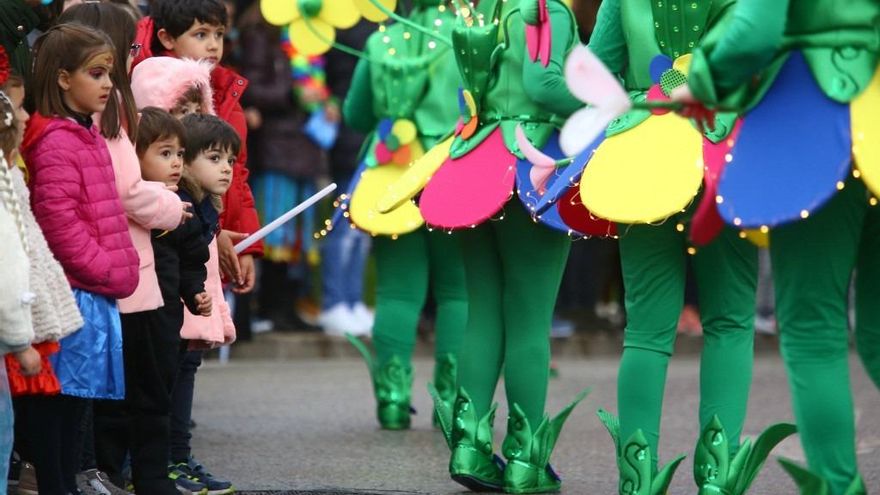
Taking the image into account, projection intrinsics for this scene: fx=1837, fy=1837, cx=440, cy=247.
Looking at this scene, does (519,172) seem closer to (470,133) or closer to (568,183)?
(470,133)

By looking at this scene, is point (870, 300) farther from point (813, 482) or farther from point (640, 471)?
point (640, 471)

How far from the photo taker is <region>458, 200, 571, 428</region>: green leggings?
241 inches

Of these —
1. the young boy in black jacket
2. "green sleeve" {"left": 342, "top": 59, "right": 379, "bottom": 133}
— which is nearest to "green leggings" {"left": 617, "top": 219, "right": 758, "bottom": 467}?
the young boy in black jacket

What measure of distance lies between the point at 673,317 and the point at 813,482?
1.06m

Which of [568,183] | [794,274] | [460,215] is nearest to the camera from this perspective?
[794,274]

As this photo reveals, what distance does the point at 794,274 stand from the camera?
4367 millimetres

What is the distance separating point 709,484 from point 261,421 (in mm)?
3609

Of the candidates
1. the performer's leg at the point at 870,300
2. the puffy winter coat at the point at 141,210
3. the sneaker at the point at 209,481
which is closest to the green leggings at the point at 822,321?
the performer's leg at the point at 870,300

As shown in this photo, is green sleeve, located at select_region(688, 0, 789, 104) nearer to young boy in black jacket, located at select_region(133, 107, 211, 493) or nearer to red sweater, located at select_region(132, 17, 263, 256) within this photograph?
young boy in black jacket, located at select_region(133, 107, 211, 493)

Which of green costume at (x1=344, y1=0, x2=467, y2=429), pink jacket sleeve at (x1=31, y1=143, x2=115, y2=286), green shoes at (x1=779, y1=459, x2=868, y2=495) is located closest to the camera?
green shoes at (x1=779, y1=459, x2=868, y2=495)

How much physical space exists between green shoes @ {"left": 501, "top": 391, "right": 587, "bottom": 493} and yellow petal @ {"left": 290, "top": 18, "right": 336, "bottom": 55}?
2321mm

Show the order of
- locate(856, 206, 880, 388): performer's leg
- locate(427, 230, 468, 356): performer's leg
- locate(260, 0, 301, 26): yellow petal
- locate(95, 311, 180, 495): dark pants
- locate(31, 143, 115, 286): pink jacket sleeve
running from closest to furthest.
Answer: locate(856, 206, 880, 388): performer's leg → locate(31, 143, 115, 286): pink jacket sleeve → locate(95, 311, 180, 495): dark pants → locate(260, 0, 301, 26): yellow petal → locate(427, 230, 468, 356): performer's leg

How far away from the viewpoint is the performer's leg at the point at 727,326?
208 inches

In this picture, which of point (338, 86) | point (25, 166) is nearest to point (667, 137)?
point (25, 166)
